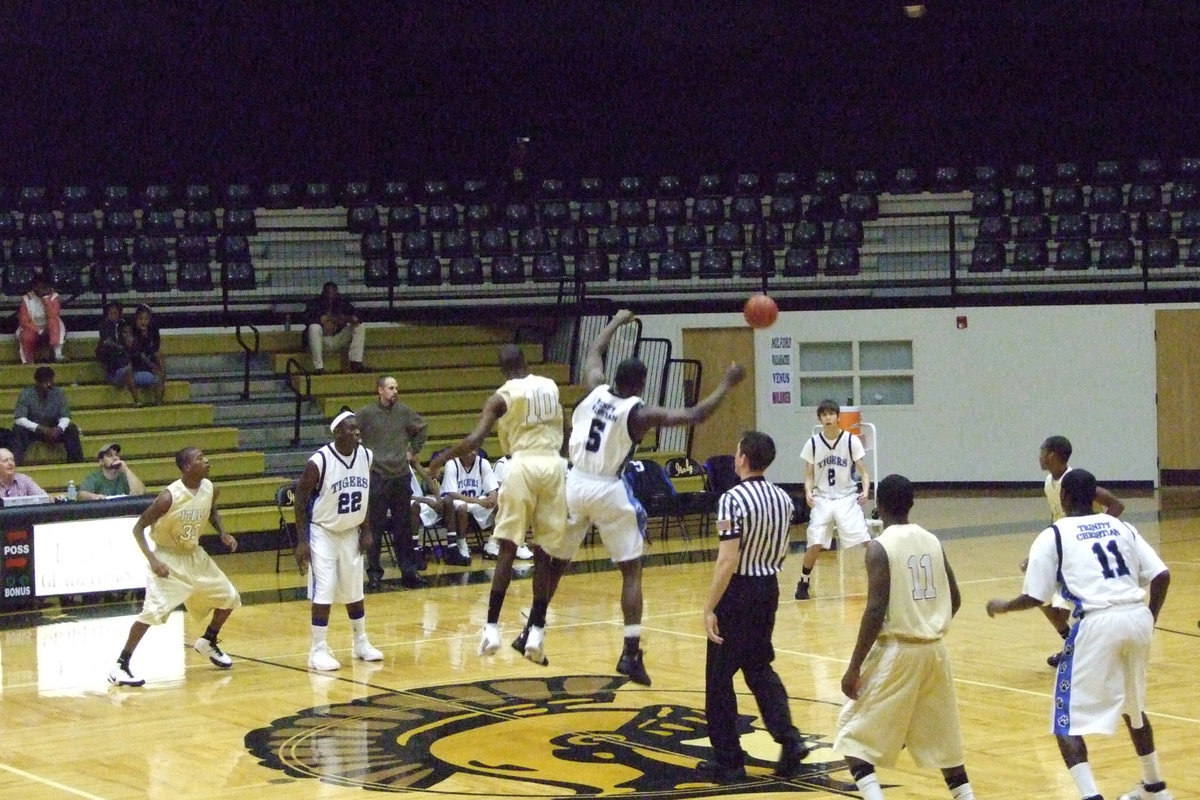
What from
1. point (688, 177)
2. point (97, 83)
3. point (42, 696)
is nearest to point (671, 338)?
point (688, 177)

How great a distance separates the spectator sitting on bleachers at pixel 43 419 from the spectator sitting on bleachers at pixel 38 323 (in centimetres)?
189

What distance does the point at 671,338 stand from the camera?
2508 centimetres

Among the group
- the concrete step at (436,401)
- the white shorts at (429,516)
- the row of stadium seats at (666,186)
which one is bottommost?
the white shorts at (429,516)

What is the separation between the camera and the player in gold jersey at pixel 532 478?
420 inches

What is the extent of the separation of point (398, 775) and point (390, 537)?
414 inches

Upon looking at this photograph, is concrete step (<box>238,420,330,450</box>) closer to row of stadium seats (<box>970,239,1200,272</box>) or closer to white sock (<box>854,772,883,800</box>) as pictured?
row of stadium seats (<box>970,239,1200,272</box>)

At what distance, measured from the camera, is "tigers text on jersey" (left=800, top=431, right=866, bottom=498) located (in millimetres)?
15297

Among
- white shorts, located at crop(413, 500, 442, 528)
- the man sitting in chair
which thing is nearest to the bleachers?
the man sitting in chair

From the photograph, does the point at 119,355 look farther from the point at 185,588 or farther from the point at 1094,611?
the point at 1094,611

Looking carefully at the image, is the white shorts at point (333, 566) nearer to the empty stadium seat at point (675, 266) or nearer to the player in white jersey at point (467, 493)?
the player in white jersey at point (467, 493)

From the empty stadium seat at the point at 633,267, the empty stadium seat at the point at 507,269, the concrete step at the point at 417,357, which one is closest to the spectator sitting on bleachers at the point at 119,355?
the concrete step at the point at 417,357

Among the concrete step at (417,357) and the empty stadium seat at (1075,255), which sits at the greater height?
the empty stadium seat at (1075,255)

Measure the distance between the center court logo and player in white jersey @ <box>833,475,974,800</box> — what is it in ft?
3.61

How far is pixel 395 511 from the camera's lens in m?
17.2
